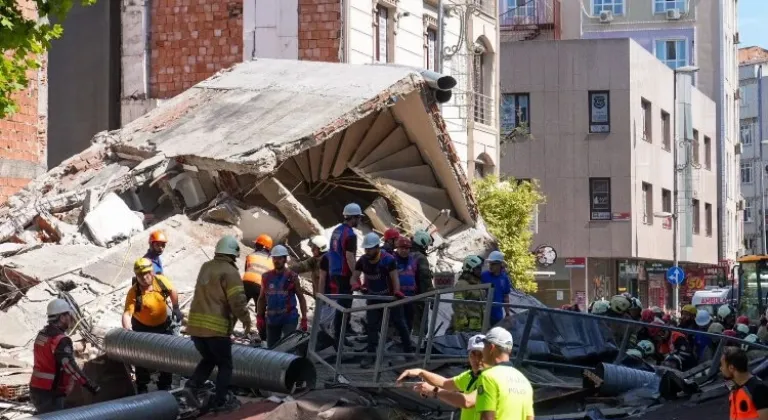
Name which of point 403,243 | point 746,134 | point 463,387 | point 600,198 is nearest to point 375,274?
point 403,243

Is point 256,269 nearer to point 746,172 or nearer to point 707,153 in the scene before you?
point 707,153

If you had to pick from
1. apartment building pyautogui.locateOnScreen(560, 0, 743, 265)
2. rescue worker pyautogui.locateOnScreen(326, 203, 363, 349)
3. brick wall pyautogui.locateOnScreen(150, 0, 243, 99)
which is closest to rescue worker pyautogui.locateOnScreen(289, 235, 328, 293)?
rescue worker pyautogui.locateOnScreen(326, 203, 363, 349)

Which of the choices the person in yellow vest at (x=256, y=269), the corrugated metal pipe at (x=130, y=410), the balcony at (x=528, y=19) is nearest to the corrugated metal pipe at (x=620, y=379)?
the corrugated metal pipe at (x=130, y=410)

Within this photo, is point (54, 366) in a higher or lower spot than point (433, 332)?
lower

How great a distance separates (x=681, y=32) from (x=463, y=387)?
50866mm

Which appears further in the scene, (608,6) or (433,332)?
(608,6)

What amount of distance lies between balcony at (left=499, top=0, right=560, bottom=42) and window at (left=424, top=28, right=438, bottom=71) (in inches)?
680

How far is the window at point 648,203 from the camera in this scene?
154 feet

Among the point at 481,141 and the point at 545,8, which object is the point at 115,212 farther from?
the point at 545,8

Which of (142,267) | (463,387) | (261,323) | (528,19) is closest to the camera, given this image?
(463,387)

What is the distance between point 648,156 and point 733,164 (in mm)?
15397

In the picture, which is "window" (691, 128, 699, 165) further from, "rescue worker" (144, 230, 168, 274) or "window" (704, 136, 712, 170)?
"rescue worker" (144, 230, 168, 274)

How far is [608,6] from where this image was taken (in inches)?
2256

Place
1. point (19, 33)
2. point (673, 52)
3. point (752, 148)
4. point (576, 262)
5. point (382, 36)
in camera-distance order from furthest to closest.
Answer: point (752, 148)
point (673, 52)
point (576, 262)
point (382, 36)
point (19, 33)
